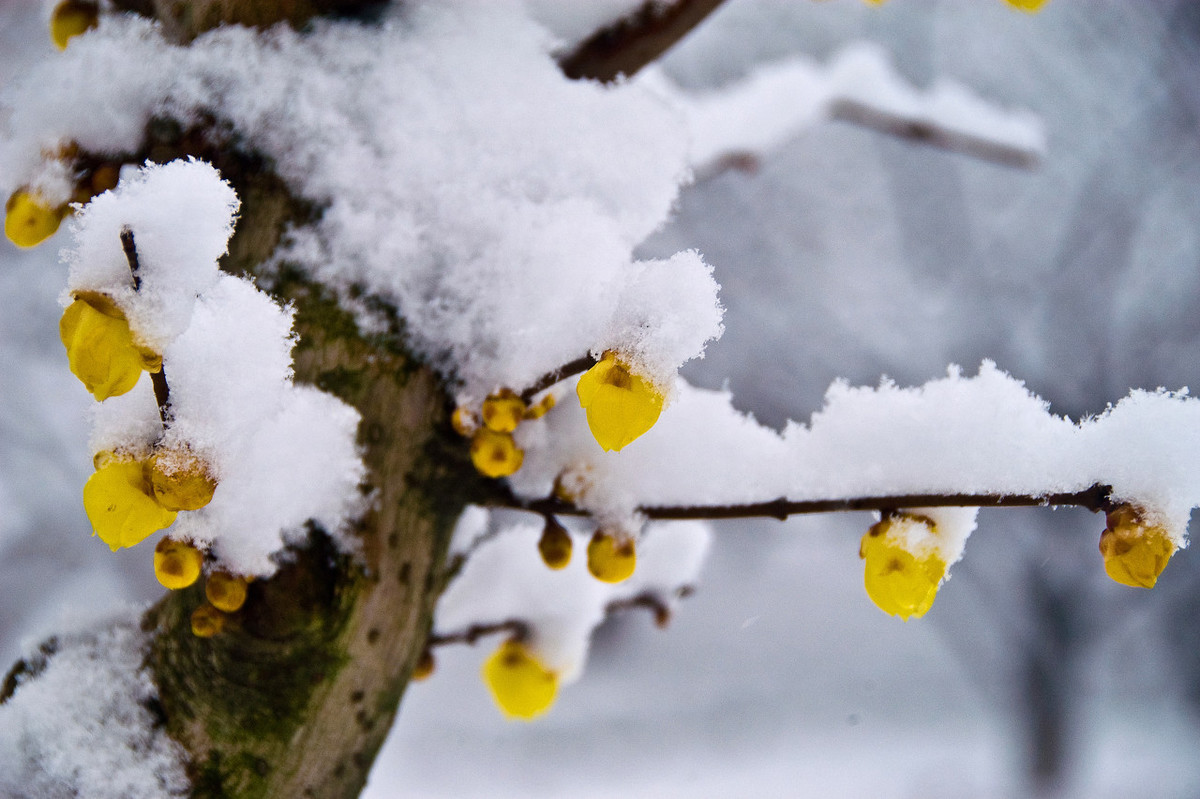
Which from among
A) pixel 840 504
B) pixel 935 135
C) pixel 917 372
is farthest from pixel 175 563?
pixel 917 372

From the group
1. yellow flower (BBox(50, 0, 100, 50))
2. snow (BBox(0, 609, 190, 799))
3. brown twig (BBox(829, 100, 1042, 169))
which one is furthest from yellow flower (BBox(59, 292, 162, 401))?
brown twig (BBox(829, 100, 1042, 169))

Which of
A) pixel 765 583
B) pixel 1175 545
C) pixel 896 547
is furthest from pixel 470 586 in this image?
pixel 765 583

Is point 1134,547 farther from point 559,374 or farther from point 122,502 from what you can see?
point 122,502

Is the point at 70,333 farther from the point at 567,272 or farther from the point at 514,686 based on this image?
the point at 514,686

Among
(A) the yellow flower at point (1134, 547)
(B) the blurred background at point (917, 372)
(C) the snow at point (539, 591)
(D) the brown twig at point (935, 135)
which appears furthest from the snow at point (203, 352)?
(B) the blurred background at point (917, 372)

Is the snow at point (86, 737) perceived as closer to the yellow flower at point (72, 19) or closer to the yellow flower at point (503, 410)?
the yellow flower at point (503, 410)

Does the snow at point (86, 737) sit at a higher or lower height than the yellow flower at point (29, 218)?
lower
